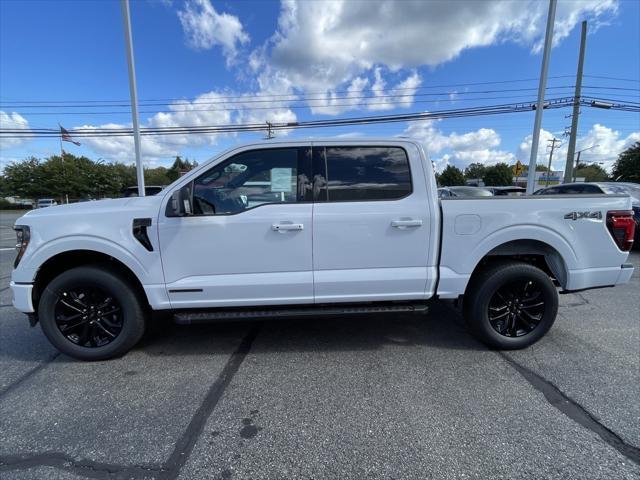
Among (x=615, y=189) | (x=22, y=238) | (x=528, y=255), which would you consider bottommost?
(x=528, y=255)

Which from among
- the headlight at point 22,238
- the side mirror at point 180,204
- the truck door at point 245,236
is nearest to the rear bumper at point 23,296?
the headlight at point 22,238

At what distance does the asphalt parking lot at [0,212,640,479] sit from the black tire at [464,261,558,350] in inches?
7.4

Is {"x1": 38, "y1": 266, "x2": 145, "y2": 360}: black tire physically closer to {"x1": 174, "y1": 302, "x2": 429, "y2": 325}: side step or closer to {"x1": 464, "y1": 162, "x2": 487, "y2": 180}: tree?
{"x1": 174, "y1": 302, "x2": 429, "y2": 325}: side step

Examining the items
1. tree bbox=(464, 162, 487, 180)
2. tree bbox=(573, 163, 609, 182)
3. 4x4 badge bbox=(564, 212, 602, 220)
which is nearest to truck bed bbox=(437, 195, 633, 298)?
4x4 badge bbox=(564, 212, 602, 220)

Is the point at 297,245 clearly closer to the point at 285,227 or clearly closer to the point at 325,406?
the point at 285,227

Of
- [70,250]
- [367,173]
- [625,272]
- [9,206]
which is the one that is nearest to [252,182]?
[367,173]

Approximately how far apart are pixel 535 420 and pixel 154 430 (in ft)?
8.75

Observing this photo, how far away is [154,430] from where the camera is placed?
2.29 metres

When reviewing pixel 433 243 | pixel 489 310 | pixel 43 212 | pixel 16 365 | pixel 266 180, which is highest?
pixel 266 180

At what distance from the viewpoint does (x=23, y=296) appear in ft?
10.0

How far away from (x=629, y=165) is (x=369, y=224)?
54.2m

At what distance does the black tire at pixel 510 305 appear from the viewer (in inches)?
128

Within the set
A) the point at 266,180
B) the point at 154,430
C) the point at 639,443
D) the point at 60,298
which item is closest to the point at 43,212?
the point at 60,298

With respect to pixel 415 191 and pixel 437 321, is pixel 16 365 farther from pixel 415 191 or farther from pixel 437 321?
pixel 437 321
